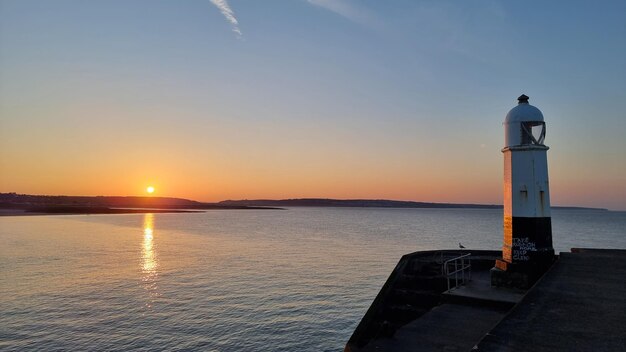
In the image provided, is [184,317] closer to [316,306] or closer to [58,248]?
[316,306]

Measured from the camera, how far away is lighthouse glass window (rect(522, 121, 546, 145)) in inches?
492

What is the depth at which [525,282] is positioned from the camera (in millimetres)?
11930

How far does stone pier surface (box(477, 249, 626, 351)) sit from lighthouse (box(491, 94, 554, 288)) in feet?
2.33

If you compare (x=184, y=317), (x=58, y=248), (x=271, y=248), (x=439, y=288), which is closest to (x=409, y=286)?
(x=439, y=288)

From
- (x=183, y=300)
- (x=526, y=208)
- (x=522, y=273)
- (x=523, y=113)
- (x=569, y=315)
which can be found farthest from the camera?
(x=183, y=300)

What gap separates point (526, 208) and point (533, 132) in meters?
2.45

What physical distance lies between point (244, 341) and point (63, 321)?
8.80 m

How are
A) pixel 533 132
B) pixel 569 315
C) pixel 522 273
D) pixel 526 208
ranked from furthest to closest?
pixel 533 132, pixel 526 208, pixel 522 273, pixel 569 315

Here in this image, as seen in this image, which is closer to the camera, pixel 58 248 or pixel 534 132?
pixel 534 132

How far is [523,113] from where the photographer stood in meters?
12.7

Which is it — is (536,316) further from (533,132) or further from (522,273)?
(533,132)

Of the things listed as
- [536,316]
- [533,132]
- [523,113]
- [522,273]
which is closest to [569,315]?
[536,316]

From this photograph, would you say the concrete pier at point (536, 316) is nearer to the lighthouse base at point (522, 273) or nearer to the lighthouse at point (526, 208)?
the lighthouse base at point (522, 273)

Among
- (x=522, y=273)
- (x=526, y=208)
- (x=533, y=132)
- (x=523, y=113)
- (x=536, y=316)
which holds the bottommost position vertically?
(x=536, y=316)
